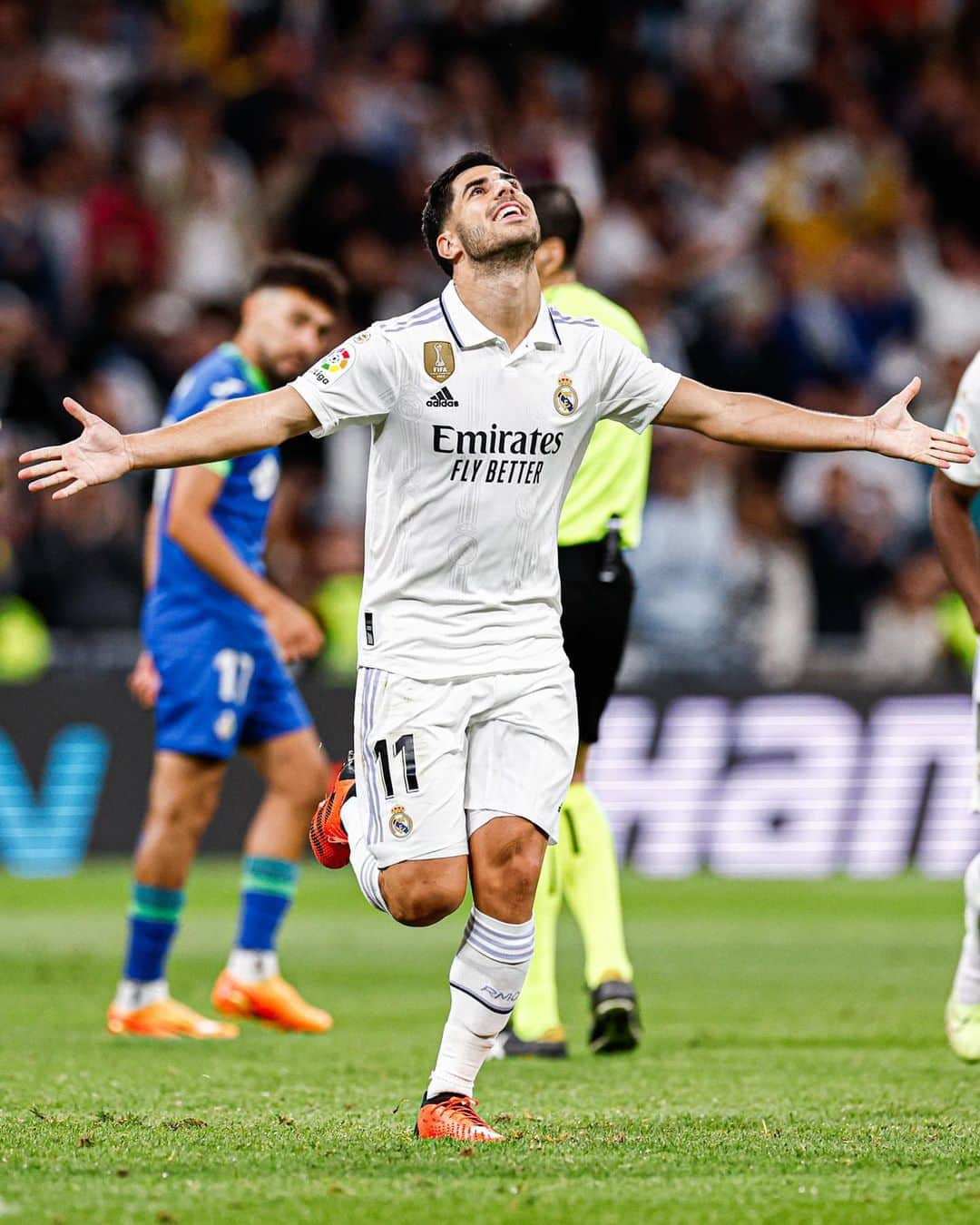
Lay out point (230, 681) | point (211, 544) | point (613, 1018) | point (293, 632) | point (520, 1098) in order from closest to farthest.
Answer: point (520, 1098)
point (613, 1018)
point (293, 632)
point (211, 544)
point (230, 681)

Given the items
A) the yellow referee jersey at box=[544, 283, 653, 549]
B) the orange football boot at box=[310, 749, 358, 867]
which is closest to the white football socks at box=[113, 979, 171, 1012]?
the yellow referee jersey at box=[544, 283, 653, 549]

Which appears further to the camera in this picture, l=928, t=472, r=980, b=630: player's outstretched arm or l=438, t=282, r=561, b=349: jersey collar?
l=928, t=472, r=980, b=630: player's outstretched arm

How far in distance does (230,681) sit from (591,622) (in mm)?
1452

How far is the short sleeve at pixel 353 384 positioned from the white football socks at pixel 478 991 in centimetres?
120

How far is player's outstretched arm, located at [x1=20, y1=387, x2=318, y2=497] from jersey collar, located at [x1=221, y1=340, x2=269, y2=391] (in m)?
2.91

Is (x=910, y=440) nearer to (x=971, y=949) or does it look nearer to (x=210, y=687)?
(x=971, y=949)

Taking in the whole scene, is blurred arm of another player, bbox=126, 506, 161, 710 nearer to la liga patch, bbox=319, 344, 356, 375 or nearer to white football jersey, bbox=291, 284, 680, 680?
white football jersey, bbox=291, 284, 680, 680

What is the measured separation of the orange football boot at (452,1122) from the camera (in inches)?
190

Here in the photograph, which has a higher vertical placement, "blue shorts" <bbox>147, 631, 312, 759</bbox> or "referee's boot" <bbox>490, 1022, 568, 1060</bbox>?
"blue shorts" <bbox>147, 631, 312, 759</bbox>

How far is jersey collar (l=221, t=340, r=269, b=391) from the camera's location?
777 cm

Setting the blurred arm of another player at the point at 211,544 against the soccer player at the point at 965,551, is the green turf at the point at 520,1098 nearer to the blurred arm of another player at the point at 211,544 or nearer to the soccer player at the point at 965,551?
the soccer player at the point at 965,551

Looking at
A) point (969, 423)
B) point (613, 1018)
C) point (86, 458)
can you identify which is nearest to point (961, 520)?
point (969, 423)

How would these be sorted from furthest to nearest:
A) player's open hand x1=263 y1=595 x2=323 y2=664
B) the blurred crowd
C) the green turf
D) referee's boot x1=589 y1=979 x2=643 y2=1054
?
the blurred crowd → player's open hand x1=263 y1=595 x2=323 y2=664 → referee's boot x1=589 y1=979 x2=643 y2=1054 → the green turf

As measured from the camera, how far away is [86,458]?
15.2 ft
